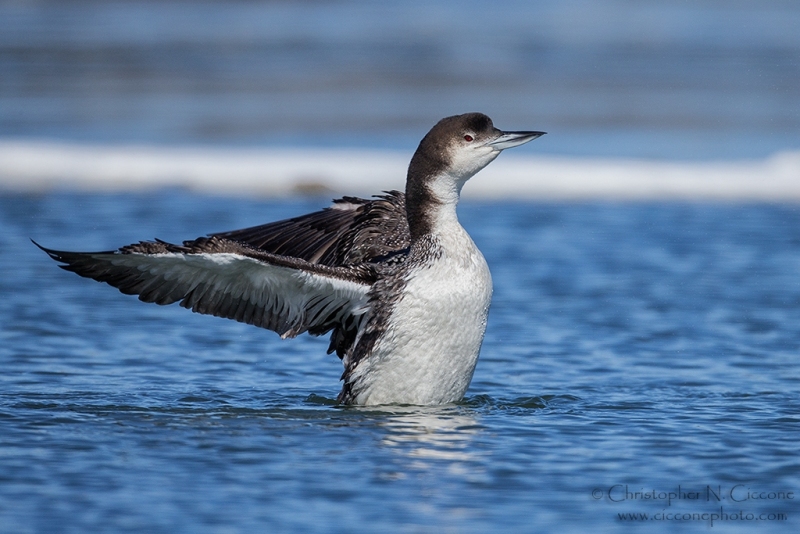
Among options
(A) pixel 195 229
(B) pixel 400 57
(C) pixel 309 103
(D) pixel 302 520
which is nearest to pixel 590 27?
(B) pixel 400 57

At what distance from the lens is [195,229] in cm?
1252

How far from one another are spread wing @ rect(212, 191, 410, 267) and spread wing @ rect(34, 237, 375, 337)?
1.95 ft

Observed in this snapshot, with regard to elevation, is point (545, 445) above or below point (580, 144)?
below

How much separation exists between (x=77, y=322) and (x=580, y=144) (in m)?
9.76

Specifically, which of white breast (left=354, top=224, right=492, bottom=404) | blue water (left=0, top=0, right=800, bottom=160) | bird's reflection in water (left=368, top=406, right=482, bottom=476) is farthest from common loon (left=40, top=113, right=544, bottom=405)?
blue water (left=0, top=0, right=800, bottom=160)

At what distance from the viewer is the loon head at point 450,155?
690 centimetres

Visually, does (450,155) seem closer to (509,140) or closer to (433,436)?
(509,140)

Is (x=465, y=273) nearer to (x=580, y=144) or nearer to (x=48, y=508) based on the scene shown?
(x=48, y=508)

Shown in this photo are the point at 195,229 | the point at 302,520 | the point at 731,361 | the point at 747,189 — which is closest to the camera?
the point at 302,520

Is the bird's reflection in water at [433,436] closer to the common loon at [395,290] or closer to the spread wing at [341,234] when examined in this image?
the common loon at [395,290]

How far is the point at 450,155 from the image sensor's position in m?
6.92

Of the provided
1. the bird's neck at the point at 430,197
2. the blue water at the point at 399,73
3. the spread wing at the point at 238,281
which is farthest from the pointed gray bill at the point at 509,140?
the blue water at the point at 399,73

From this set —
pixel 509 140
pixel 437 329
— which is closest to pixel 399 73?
pixel 509 140

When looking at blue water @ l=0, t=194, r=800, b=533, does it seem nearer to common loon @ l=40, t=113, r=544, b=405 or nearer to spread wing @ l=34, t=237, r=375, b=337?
common loon @ l=40, t=113, r=544, b=405
